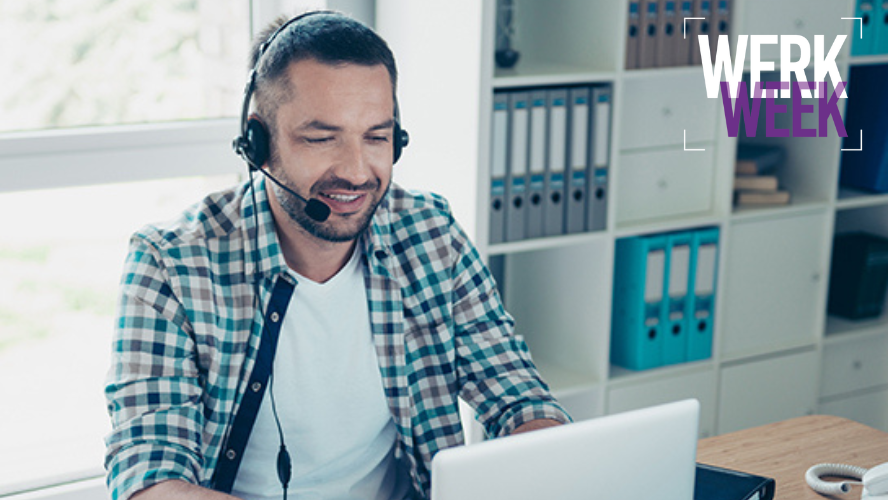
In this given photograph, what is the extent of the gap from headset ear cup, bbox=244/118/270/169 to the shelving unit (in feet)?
2.47

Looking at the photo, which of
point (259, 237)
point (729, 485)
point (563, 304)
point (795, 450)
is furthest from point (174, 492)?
point (563, 304)

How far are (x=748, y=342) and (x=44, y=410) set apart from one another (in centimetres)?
186

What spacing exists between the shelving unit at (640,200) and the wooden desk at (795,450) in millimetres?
799

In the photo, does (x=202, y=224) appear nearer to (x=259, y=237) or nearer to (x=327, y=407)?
(x=259, y=237)

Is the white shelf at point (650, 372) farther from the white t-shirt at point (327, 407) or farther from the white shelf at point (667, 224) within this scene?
the white t-shirt at point (327, 407)

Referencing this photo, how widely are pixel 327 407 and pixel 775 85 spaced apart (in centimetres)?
175

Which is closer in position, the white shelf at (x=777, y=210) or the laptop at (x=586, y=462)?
the laptop at (x=586, y=462)

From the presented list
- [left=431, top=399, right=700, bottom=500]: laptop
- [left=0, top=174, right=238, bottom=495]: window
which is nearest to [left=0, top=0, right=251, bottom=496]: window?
[left=0, top=174, right=238, bottom=495]: window

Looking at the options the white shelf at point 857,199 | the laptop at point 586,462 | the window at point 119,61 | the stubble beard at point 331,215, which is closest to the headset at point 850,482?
the laptop at point 586,462

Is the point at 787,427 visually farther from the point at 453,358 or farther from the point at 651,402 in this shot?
the point at 651,402

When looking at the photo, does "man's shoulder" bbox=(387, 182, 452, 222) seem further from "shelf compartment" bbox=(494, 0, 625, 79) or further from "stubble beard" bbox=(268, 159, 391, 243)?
"shelf compartment" bbox=(494, 0, 625, 79)

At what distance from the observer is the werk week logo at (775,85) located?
266cm

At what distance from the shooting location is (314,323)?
1.70 metres

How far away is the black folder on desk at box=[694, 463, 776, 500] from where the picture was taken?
58.0 inches
